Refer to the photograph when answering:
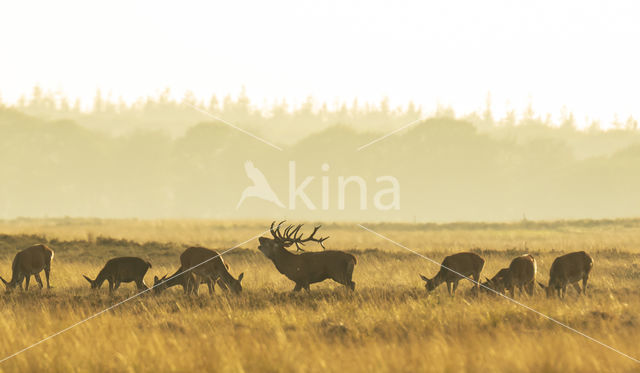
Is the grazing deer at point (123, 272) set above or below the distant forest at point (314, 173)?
below

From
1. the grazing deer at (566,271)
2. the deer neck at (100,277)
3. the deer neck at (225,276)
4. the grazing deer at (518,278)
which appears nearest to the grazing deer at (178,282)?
the deer neck at (225,276)

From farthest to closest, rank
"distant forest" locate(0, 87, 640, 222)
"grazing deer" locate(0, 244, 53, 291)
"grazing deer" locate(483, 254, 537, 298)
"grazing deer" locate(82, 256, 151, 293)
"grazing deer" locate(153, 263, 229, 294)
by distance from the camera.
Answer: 1. "distant forest" locate(0, 87, 640, 222)
2. "grazing deer" locate(0, 244, 53, 291)
3. "grazing deer" locate(82, 256, 151, 293)
4. "grazing deer" locate(153, 263, 229, 294)
5. "grazing deer" locate(483, 254, 537, 298)

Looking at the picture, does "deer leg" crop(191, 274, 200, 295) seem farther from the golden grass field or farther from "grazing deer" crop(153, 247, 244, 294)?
the golden grass field

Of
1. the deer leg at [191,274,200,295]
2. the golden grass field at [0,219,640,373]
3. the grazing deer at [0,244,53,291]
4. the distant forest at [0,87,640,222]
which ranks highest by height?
the distant forest at [0,87,640,222]

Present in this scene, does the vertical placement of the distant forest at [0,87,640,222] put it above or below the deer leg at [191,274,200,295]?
above

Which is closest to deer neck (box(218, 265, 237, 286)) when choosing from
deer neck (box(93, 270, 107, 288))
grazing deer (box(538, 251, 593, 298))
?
deer neck (box(93, 270, 107, 288))

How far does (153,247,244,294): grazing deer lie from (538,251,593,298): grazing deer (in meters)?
7.13

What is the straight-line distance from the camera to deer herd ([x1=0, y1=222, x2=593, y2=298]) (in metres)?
16.4

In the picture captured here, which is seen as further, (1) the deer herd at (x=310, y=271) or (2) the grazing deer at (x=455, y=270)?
(2) the grazing deer at (x=455, y=270)

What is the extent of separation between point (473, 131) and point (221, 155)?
160 ft

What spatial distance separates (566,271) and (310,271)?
5871 millimetres

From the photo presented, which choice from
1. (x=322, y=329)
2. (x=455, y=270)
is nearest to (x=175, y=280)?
(x=322, y=329)

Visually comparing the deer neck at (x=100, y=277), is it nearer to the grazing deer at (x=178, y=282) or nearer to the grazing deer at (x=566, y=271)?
the grazing deer at (x=178, y=282)

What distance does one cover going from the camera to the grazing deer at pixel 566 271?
1634cm
